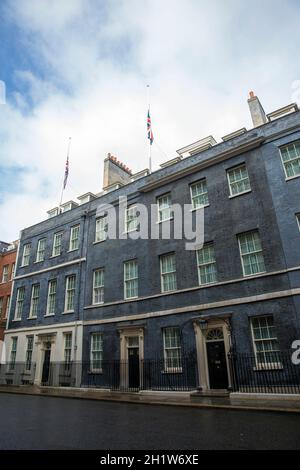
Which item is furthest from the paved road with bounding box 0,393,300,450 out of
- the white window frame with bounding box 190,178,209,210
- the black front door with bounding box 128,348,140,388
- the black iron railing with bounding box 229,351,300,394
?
the white window frame with bounding box 190,178,209,210

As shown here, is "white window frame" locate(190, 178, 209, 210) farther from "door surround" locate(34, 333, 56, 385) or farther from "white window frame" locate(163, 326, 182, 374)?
"door surround" locate(34, 333, 56, 385)

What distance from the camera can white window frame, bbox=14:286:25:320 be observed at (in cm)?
2658

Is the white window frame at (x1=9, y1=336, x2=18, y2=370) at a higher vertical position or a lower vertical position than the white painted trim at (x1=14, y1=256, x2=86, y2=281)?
lower

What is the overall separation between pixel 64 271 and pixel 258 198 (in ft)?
50.3

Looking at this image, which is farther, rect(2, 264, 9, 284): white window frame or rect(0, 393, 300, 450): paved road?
rect(2, 264, 9, 284): white window frame

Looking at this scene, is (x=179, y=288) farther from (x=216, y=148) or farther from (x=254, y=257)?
(x=216, y=148)

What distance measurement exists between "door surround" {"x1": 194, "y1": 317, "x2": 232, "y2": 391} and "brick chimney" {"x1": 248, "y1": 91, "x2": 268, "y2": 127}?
11.6m

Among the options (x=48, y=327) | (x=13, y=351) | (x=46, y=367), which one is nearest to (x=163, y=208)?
(x=48, y=327)

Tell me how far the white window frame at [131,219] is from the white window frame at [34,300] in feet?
33.7

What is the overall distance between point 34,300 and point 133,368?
1186 cm

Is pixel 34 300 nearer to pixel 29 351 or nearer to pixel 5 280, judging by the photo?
pixel 29 351

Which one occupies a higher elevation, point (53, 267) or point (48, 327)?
point (53, 267)

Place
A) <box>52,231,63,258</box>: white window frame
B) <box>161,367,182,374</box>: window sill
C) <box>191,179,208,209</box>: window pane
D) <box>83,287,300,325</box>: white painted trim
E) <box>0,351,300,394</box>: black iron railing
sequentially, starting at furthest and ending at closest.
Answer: <box>52,231,63,258</box>: white window frame
<box>191,179,208,209</box>: window pane
<box>161,367,182,374</box>: window sill
<box>83,287,300,325</box>: white painted trim
<box>0,351,300,394</box>: black iron railing

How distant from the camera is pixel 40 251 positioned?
27312 mm
